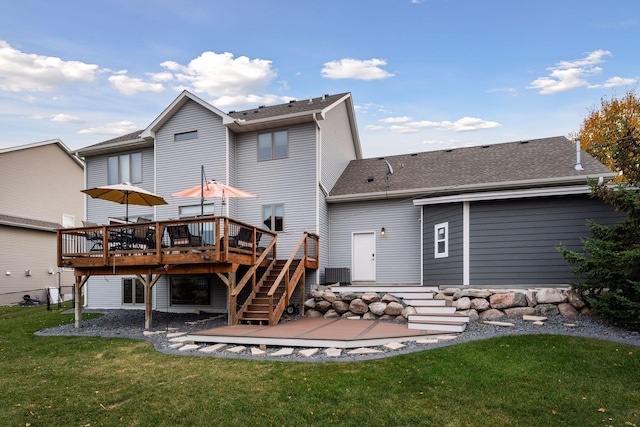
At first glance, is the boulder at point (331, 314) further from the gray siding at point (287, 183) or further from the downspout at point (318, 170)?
the gray siding at point (287, 183)

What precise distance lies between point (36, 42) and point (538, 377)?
17969 millimetres

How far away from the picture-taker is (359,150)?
17938 mm

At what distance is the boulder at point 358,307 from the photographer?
10.8 meters

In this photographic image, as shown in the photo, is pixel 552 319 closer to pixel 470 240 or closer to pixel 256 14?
pixel 470 240

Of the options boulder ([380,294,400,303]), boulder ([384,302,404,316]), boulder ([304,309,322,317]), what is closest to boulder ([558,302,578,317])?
boulder ([384,302,404,316])

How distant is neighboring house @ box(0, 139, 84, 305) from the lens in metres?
18.1

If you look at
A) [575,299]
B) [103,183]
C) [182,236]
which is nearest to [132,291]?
[103,183]

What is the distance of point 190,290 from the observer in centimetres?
1384

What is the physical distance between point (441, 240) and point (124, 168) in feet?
37.4

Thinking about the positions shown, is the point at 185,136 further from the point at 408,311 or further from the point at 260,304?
the point at 408,311

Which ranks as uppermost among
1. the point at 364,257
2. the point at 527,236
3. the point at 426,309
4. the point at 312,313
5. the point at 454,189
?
the point at 454,189

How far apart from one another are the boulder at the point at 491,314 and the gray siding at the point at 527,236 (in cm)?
A: 101

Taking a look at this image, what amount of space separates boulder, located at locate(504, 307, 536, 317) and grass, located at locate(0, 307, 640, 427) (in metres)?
1.85

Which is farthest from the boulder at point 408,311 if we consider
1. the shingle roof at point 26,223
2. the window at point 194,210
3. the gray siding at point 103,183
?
the shingle roof at point 26,223
